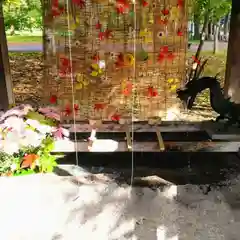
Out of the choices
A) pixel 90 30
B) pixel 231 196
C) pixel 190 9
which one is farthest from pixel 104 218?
pixel 190 9

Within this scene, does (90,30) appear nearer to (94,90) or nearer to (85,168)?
(94,90)

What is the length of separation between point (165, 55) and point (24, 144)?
1.72m

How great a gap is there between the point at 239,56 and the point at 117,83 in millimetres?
1328

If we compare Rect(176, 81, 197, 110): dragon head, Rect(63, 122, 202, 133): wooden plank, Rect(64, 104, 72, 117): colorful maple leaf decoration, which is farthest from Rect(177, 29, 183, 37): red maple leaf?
Rect(64, 104, 72, 117): colorful maple leaf decoration

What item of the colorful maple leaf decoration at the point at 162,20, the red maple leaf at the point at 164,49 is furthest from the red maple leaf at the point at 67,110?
the colorful maple leaf decoration at the point at 162,20

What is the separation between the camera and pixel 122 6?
3229 mm

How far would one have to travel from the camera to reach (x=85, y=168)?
10.00 feet

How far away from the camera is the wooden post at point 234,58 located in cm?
335

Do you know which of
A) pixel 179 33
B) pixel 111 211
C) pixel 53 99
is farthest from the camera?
pixel 53 99

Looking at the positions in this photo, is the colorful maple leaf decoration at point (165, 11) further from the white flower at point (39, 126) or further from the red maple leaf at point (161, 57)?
the white flower at point (39, 126)

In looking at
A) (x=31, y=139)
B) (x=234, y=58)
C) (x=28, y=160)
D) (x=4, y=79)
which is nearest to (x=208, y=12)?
(x=234, y=58)

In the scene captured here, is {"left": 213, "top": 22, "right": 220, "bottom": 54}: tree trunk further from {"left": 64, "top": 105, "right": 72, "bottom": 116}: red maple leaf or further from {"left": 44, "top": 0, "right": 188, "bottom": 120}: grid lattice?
{"left": 64, "top": 105, "right": 72, "bottom": 116}: red maple leaf

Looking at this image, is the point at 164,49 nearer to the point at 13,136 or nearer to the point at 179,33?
the point at 179,33

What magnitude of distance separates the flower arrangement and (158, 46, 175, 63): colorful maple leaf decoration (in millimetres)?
1420
